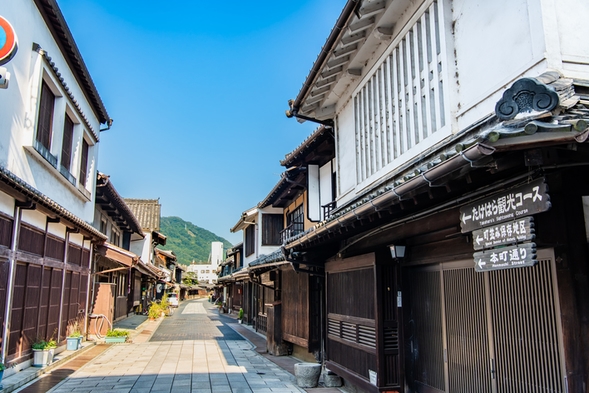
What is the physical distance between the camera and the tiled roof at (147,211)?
41219 millimetres

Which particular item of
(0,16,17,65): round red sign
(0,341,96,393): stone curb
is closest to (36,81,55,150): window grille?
(0,16,17,65): round red sign

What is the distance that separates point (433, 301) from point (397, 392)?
1.94m

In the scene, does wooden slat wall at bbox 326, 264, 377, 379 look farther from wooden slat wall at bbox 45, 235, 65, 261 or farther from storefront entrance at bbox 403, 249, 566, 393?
wooden slat wall at bbox 45, 235, 65, 261

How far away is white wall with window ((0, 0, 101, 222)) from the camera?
11.0 metres

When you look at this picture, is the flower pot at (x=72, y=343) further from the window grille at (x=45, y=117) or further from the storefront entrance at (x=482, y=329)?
the storefront entrance at (x=482, y=329)

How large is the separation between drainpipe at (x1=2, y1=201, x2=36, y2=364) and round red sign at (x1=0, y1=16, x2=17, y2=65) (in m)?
3.40

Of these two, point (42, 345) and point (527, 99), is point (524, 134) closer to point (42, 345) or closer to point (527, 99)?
point (527, 99)

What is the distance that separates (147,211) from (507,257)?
41129 mm

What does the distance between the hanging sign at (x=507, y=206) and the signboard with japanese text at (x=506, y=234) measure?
0.05 m

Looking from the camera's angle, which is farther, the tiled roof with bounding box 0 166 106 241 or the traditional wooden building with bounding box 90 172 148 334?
the traditional wooden building with bounding box 90 172 148 334

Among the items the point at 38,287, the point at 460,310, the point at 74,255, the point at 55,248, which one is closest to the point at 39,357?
the point at 38,287

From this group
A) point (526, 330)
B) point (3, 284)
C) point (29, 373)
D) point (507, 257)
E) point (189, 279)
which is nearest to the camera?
point (507, 257)

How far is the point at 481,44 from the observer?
666 centimetres

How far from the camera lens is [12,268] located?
10.6 meters
